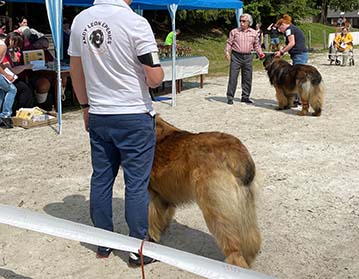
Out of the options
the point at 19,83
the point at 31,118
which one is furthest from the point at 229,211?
the point at 19,83

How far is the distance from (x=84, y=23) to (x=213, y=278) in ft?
5.62

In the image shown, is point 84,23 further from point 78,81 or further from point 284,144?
point 284,144

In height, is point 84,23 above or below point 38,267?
above

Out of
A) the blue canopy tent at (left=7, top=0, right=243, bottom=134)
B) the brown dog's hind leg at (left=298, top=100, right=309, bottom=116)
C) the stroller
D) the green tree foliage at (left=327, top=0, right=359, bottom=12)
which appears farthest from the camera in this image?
the green tree foliage at (left=327, top=0, right=359, bottom=12)

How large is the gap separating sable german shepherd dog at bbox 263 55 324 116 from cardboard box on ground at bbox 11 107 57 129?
14.0 ft

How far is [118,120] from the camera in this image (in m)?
3.11

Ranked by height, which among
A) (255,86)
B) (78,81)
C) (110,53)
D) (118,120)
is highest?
(110,53)

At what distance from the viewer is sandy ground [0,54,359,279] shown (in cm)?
358

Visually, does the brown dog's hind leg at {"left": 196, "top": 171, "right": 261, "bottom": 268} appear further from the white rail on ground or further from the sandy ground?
the white rail on ground

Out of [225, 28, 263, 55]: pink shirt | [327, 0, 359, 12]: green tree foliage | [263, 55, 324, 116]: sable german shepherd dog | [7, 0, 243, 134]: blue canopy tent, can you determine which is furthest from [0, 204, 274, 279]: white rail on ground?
[327, 0, 359, 12]: green tree foliage

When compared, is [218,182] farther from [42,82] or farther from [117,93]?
[42,82]

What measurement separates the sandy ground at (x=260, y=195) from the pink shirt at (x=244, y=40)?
125cm

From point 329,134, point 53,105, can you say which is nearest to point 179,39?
point 53,105

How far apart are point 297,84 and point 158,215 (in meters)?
5.73
